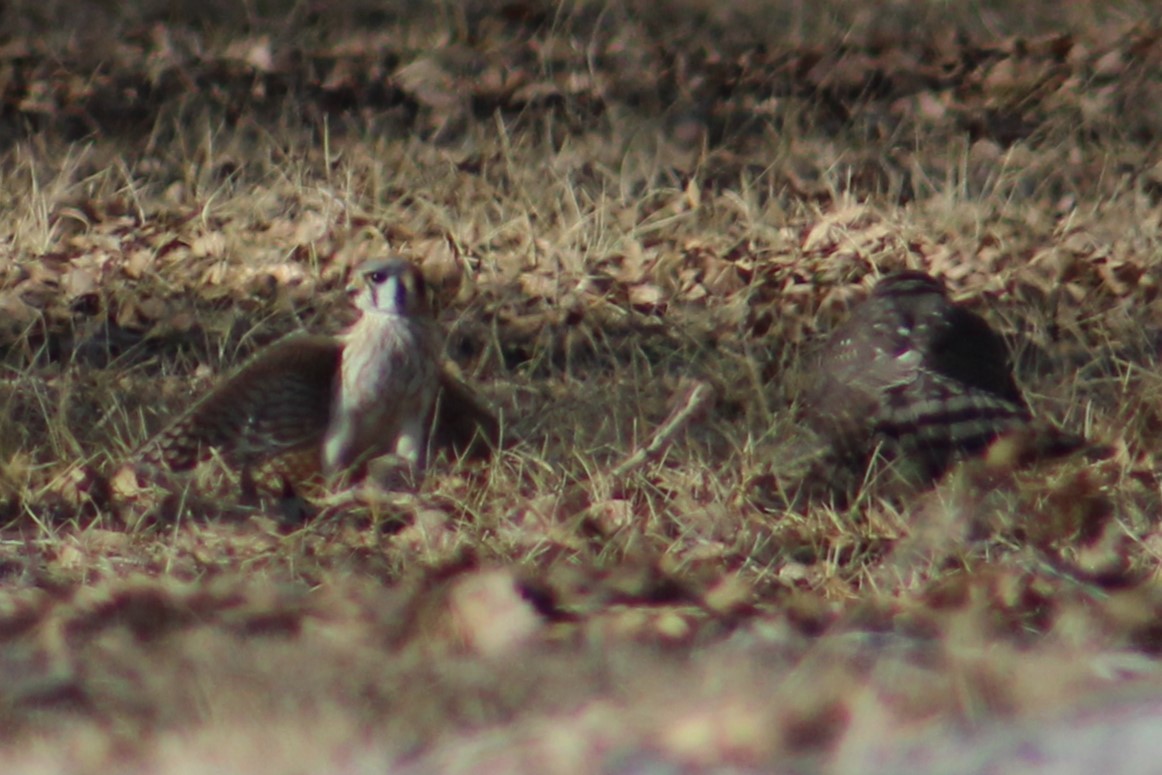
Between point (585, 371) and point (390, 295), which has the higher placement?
point (390, 295)

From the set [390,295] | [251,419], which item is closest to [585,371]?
[390,295]

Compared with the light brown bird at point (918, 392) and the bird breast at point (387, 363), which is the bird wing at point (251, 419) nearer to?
the bird breast at point (387, 363)

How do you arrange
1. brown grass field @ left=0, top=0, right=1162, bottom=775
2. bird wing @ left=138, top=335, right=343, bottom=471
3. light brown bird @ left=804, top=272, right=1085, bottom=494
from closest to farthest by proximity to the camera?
brown grass field @ left=0, top=0, right=1162, bottom=775
light brown bird @ left=804, top=272, right=1085, bottom=494
bird wing @ left=138, top=335, right=343, bottom=471

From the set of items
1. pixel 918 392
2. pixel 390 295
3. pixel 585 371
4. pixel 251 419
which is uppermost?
pixel 390 295

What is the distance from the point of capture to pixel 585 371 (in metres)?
5.99

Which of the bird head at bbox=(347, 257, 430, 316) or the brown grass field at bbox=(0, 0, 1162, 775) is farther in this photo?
the bird head at bbox=(347, 257, 430, 316)

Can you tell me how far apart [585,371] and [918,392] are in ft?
4.99

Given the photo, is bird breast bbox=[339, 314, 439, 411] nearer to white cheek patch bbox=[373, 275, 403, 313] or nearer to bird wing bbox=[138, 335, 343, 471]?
white cheek patch bbox=[373, 275, 403, 313]

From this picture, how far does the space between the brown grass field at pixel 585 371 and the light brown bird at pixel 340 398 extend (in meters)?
0.12

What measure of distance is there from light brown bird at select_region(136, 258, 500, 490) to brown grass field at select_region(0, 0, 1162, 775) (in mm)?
117

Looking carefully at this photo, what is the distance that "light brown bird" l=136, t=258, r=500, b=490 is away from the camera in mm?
4738

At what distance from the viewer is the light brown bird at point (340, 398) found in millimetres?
4738

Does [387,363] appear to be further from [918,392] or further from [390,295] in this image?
[918,392]

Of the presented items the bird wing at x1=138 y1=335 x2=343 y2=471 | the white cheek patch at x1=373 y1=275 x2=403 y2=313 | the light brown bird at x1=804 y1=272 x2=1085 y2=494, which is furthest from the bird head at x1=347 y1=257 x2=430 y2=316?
the light brown bird at x1=804 y1=272 x2=1085 y2=494
